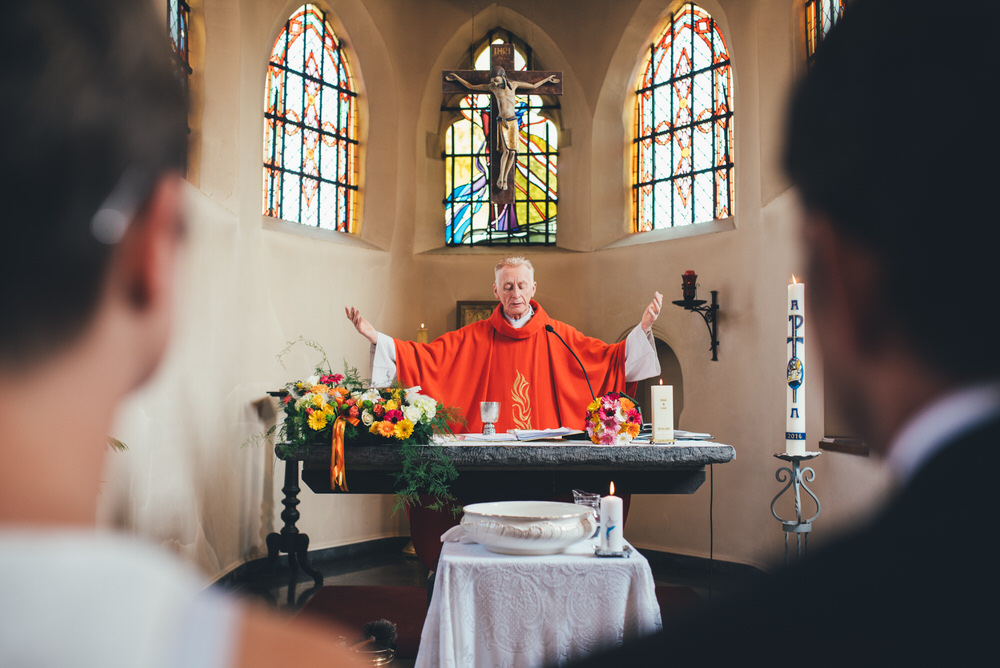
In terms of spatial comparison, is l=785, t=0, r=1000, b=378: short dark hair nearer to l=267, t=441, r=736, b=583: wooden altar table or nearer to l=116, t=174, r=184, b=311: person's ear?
l=116, t=174, r=184, b=311: person's ear

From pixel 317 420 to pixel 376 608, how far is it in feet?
6.65

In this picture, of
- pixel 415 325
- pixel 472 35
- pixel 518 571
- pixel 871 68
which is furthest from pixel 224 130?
pixel 871 68

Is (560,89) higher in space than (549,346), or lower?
higher

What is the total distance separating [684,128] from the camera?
23.3ft

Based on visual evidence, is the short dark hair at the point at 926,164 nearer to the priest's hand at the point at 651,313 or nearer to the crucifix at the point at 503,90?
the priest's hand at the point at 651,313

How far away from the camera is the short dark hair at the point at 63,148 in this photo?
339mm

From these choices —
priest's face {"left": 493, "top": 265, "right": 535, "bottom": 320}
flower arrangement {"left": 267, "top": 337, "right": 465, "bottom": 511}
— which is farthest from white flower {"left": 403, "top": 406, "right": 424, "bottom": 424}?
priest's face {"left": 493, "top": 265, "right": 535, "bottom": 320}

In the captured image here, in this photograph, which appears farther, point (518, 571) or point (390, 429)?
point (390, 429)

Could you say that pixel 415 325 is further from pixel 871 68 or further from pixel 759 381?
pixel 871 68

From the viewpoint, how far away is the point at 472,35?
770 cm

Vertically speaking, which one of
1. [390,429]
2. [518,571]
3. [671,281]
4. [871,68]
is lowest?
[518,571]

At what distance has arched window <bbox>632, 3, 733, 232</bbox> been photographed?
6777 millimetres

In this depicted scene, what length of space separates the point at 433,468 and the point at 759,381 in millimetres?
3728

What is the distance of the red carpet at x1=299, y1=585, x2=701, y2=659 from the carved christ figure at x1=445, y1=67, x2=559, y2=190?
10.9 feet
